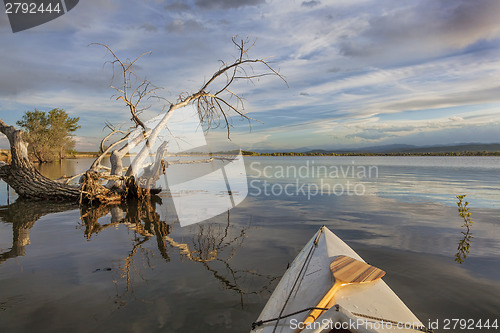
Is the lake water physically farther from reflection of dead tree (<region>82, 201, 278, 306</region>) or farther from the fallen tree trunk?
the fallen tree trunk

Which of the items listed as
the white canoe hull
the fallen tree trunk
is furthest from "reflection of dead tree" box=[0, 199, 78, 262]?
the white canoe hull

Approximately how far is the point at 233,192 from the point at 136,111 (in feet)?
22.9

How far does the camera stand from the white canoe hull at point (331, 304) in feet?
8.93

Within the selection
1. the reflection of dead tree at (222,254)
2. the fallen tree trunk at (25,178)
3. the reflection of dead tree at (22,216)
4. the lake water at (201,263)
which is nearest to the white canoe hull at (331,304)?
the lake water at (201,263)

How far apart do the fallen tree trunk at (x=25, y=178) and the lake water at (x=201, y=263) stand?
211 cm

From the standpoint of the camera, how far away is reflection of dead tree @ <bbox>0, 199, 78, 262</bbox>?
261 inches

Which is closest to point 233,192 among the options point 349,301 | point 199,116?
point 199,116

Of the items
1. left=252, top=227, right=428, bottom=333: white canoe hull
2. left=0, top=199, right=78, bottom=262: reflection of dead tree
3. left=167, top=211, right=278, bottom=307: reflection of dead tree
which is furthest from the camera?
left=0, top=199, right=78, bottom=262: reflection of dead tree

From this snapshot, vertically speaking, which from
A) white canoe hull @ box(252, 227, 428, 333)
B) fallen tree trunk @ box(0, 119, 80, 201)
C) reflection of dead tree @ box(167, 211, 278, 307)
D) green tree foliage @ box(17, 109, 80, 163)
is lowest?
reflection of dead tree @ box(167, 211, 278, 307)

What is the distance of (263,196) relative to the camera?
15.1 metres

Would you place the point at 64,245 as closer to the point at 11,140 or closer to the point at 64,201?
the point at 64,201

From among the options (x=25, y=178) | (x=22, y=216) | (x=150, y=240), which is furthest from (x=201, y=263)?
(x=25, y=178)

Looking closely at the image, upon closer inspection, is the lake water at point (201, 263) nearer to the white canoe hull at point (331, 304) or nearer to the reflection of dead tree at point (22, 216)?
the reflection of dead tree at point (22, 216)

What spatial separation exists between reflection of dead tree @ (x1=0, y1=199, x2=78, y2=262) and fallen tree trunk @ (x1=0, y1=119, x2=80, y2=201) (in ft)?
1.64
